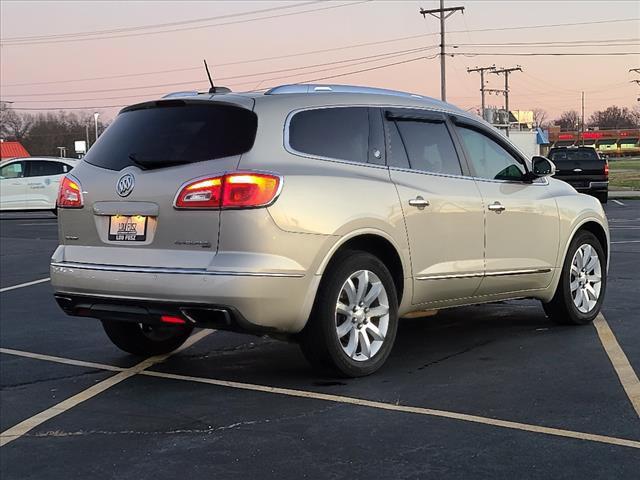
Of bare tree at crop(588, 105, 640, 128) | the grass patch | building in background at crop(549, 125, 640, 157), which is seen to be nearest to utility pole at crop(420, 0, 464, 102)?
the grass patch

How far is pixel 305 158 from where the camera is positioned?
16.6 ft

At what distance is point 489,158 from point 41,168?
21174mm

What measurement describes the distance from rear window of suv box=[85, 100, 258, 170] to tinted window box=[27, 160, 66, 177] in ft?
68.5

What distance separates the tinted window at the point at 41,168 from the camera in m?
25.2

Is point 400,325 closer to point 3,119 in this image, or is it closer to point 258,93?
point 258,93

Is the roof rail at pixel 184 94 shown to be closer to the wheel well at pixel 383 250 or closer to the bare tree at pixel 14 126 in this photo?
the wheel well at pixel 383 250

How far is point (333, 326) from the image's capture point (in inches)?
199

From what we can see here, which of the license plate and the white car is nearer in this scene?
the license plate

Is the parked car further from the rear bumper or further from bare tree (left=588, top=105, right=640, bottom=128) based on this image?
bare tree (left=588, top=105, right=640, bottom=128)

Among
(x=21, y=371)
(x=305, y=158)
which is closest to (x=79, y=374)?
(x=21, y=371)

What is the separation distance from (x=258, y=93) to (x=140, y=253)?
126cm

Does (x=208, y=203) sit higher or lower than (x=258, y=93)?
lower

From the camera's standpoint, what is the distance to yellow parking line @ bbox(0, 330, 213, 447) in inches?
175

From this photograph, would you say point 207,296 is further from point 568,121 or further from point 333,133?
point 568,121
